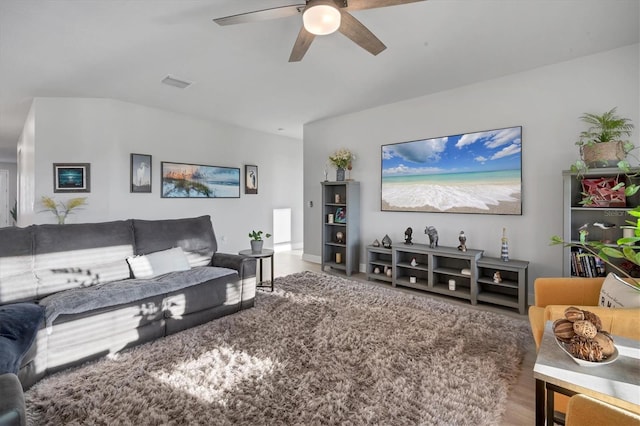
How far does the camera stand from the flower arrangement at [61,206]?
4.15 meters

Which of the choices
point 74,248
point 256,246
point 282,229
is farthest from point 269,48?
point 282,229

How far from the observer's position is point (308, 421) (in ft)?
5.27

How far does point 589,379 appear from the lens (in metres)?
1.15

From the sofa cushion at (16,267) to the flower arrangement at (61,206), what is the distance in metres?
1.98

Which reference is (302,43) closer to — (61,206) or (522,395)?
(522,395)

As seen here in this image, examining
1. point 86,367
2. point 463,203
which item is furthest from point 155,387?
point 463,203

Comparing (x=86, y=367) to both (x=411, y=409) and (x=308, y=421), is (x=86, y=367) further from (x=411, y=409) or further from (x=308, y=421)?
(x=411, y=409)

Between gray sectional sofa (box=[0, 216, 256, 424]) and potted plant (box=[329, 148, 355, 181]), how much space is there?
242 centimetres

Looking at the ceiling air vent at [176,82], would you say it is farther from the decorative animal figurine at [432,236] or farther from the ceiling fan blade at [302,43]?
the decorative animal figurine at [432,236]

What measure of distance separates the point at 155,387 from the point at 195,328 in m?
0.89

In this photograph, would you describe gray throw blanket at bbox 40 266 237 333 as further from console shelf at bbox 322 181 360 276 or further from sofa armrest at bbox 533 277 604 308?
sofa armrest at bbox 533 277 604 308

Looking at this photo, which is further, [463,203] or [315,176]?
[315,176]

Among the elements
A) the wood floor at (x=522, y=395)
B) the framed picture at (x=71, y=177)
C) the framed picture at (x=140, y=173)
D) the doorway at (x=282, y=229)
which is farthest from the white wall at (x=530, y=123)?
the framed picture at (x=71, y=177)

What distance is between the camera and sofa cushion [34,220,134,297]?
97.5 inches
